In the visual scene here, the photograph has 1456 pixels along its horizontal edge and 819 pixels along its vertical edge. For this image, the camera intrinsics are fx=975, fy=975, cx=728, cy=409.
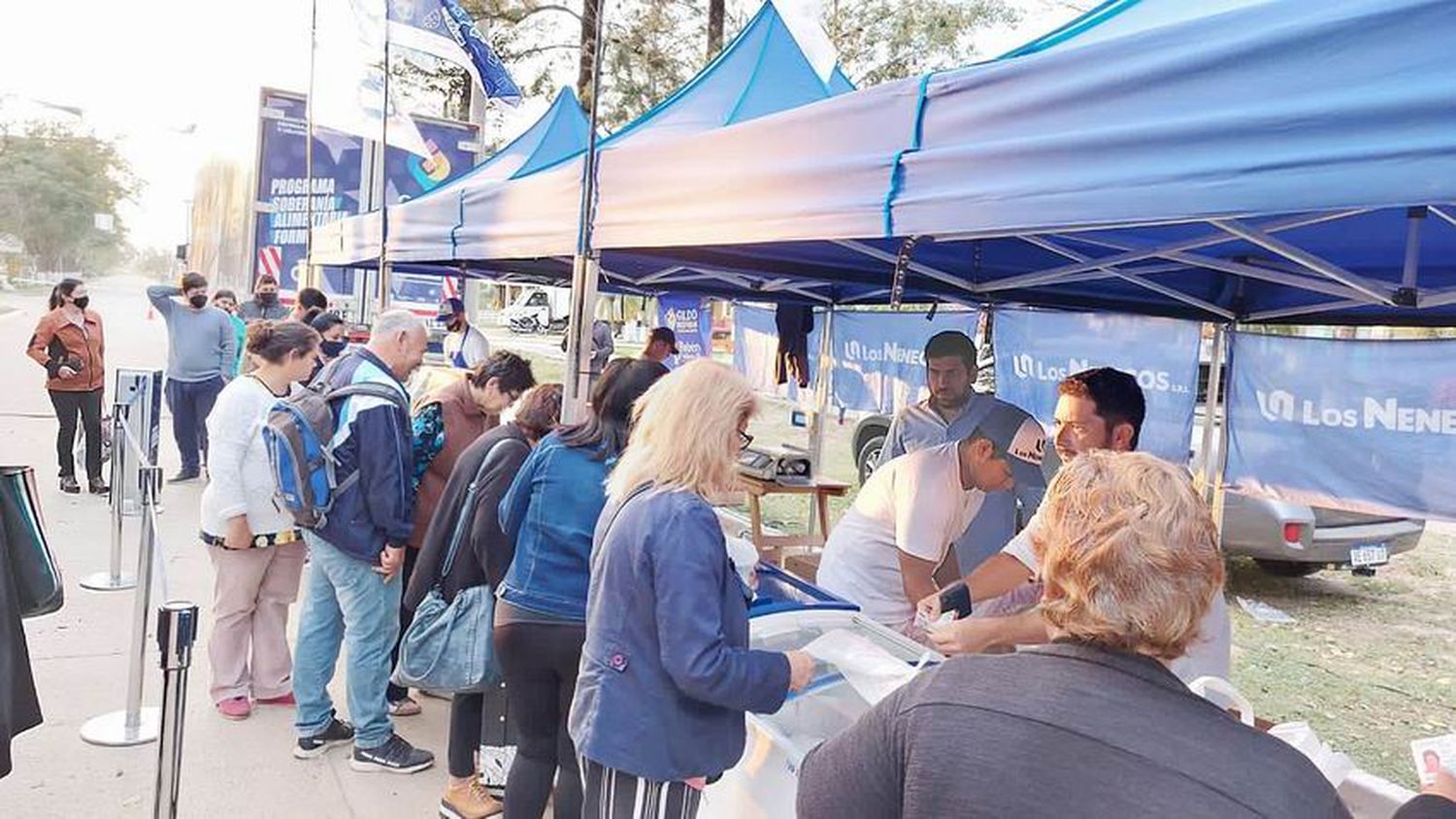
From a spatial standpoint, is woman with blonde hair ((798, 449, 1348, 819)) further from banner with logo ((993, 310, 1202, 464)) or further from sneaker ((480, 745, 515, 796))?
banner with logo ((993, 310, 1202, 464))

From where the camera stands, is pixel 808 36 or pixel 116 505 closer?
pixel 808 36

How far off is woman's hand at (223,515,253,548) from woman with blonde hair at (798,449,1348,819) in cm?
330

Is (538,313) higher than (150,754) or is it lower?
higher

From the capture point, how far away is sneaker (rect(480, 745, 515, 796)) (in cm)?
337

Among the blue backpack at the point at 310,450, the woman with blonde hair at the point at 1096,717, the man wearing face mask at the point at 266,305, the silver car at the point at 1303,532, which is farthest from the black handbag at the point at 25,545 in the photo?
the man wearing face mask at the point at 266,305

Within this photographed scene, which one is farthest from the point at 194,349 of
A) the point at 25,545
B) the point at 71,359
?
the point at 25,545

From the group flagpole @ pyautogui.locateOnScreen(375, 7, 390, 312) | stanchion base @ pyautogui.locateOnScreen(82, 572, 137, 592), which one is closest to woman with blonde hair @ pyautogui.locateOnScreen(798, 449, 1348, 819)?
flagpole @ pyautogui.locateOnScreen(375, 7, 390, 312)

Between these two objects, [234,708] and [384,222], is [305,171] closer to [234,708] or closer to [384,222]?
[384,222]

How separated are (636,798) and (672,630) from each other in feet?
1.35

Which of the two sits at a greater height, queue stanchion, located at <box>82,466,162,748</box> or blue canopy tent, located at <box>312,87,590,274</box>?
blue canopy tent, located at <box>312,87,590,274</box>

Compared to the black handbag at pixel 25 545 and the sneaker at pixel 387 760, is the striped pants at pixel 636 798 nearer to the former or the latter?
the black handbag at pixel 25 545

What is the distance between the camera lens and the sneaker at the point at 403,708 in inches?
167

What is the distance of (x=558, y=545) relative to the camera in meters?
2.56

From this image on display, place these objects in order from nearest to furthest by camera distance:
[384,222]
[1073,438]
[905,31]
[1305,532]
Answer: [1073,438]
[384,222]
[1305,532]
[905,31]
